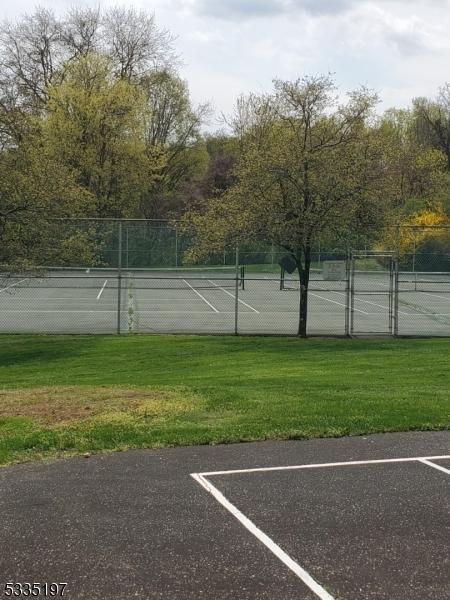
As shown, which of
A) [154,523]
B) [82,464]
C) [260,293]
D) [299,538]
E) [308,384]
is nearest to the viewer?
[299,538]

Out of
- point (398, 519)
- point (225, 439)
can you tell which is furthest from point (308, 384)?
point (398, 519)

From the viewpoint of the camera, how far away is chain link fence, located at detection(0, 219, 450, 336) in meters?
19.0

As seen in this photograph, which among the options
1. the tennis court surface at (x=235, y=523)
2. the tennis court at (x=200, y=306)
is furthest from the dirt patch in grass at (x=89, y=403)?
the tennis court at (x=200, y=306)

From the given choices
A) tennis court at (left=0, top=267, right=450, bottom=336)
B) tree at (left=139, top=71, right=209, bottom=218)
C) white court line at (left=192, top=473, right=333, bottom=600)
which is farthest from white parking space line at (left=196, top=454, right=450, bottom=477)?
tree at (left=139, top=71, right=209, bottom=218)

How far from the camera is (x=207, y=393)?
32.0 ft

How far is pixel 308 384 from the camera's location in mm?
10836

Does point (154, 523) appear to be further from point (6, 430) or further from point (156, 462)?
point (6, 430)

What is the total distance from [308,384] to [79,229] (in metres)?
9.83

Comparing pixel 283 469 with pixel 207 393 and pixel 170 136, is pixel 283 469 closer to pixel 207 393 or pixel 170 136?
pixel 207 393

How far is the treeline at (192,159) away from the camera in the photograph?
699 inches

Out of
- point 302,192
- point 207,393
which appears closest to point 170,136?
point 302,192

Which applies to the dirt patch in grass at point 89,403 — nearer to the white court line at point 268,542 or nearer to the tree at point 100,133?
the white court line at point 268,542

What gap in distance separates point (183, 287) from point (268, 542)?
69.6 feet

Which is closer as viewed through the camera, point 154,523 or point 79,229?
point 154,523
